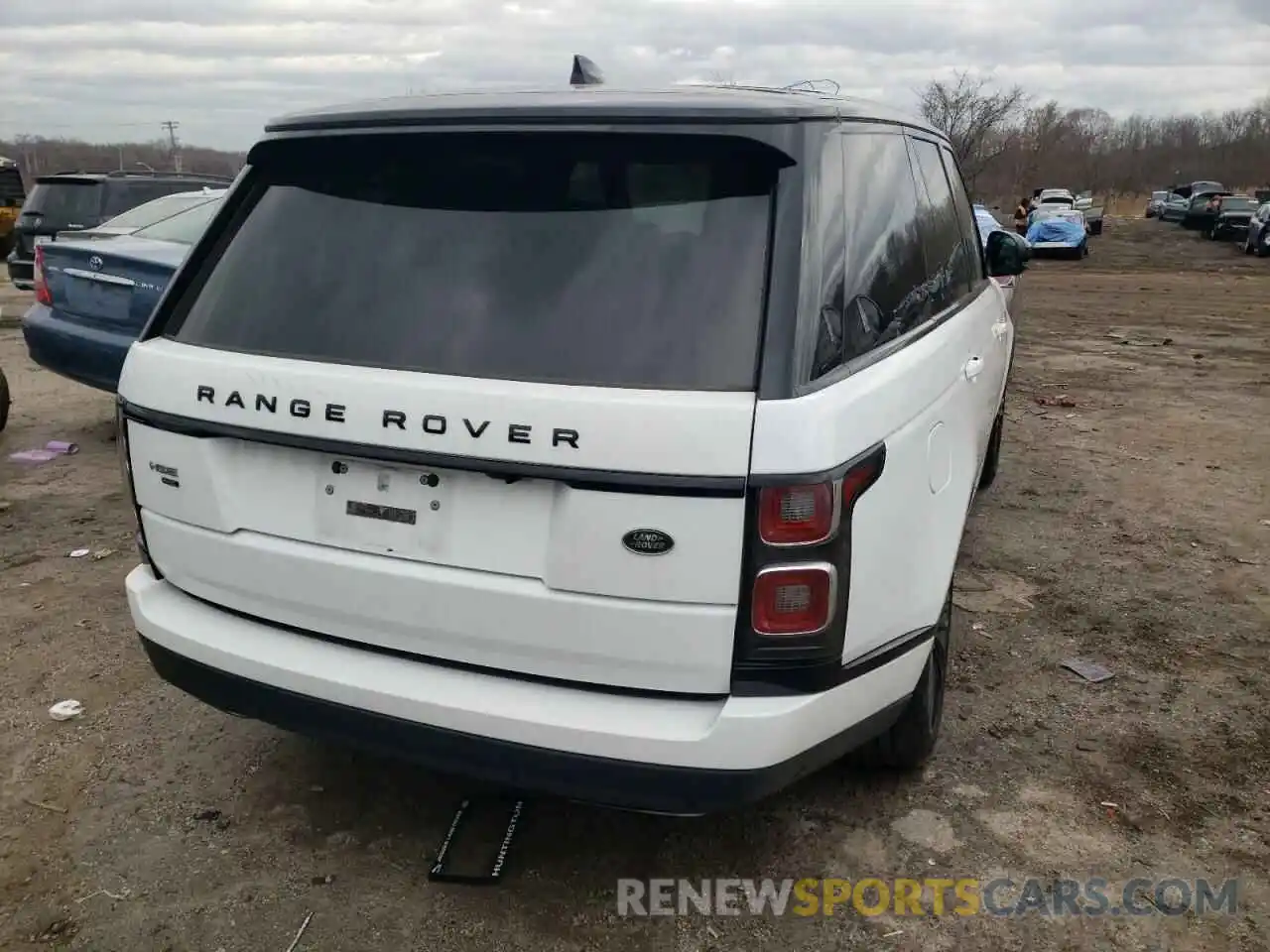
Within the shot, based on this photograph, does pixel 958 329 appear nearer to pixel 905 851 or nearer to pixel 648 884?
pixel 905 851

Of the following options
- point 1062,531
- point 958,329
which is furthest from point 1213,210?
point 958,329

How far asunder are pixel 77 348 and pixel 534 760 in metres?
5.15

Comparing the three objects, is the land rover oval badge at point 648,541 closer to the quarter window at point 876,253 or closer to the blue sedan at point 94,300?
the quarter window at point 876,253

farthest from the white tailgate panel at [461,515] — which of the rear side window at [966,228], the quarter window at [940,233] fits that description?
the rear side window at [966,228]

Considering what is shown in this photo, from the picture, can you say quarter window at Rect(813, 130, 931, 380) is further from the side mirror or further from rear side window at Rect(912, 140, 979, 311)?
the side mirror

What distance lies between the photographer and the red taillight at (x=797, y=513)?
6.47 ft

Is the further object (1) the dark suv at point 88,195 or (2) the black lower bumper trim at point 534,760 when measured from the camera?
(1) the dark suv at point 88,195

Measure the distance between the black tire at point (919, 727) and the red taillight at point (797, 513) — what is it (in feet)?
3.26

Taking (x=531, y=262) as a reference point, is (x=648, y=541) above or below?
below

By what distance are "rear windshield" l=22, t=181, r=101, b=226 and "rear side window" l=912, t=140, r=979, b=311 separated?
1208 cm

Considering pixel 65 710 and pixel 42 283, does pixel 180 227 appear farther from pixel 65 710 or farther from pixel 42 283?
pixel 65 710

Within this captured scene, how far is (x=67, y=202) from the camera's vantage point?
43.2 ft

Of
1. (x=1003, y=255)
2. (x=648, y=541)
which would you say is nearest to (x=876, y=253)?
(x=648, y=541)

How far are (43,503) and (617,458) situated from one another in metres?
4.86
